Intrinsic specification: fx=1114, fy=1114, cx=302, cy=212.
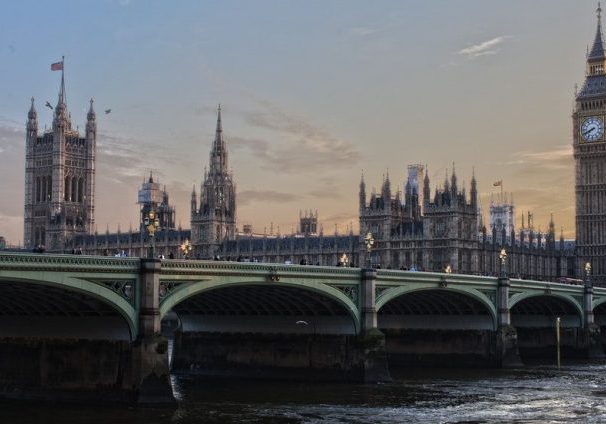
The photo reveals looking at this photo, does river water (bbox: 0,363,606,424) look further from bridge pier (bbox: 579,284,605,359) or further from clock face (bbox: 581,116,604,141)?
clock face (bbox: 581,116,604,141)

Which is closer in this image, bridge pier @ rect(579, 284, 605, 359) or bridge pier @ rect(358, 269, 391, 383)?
bridge pier @ rect(358, 269, 391, 383)

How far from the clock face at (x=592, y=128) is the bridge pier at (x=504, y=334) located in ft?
338

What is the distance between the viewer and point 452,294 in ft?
306

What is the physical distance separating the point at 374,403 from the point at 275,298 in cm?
1542

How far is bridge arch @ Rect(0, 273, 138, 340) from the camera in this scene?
5669 cm

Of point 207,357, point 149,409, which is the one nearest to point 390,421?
point 149,409

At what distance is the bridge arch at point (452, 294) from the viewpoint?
269 ft

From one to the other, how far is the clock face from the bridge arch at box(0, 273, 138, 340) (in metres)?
146

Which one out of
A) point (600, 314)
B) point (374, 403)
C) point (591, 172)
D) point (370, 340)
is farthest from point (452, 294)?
point (591, 172)

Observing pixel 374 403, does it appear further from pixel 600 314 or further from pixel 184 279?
pixel 600 314

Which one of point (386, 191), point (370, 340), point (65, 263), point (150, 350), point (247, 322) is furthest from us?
point (386, 191)

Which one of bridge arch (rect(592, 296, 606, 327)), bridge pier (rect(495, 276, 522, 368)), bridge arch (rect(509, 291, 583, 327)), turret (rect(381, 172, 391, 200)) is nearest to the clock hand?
turret (rect(381, 172, 391, 200))

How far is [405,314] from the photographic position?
3898 inches

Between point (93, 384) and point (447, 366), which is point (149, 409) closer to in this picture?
point (93, 384)
